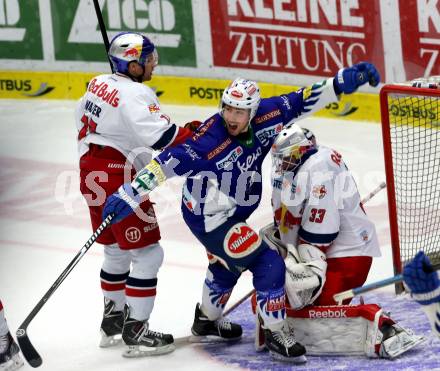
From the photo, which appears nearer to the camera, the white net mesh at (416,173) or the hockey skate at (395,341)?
the hockey skate at (395,341)

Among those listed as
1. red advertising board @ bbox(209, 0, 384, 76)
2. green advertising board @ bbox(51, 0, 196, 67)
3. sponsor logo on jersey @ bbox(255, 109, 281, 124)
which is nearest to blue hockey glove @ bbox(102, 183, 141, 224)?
sponsor logo on jersey @ bbox(255, 109, 281, 124)

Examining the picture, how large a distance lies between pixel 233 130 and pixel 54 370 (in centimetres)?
132

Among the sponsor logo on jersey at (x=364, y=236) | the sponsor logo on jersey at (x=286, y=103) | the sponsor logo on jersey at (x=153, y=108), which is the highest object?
the sponsor logo on jersey at (x=153, y=108)

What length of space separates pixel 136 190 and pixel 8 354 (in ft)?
3.17

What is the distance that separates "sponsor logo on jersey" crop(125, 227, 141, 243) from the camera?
5227mm

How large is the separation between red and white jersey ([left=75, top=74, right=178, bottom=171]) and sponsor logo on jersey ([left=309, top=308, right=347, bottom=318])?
963 millimetres

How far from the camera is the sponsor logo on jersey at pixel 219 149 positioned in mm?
5004

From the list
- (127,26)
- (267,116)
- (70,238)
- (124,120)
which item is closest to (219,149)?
(267,116)

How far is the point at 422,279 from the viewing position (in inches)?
147

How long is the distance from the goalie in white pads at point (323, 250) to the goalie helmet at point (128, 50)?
0.74m

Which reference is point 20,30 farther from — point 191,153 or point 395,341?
point 395,341

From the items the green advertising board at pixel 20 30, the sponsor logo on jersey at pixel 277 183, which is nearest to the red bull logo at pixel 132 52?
the sponsor logo on jersey at pixel 277 183

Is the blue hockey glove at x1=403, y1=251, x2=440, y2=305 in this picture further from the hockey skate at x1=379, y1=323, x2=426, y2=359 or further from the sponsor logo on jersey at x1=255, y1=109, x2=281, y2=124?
the sponsor logo on jersey at x1=255, y1=109, x2=281, y2=124

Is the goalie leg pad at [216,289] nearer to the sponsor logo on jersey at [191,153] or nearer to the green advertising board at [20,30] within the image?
the sponsor logo on jersey at [191,153]
